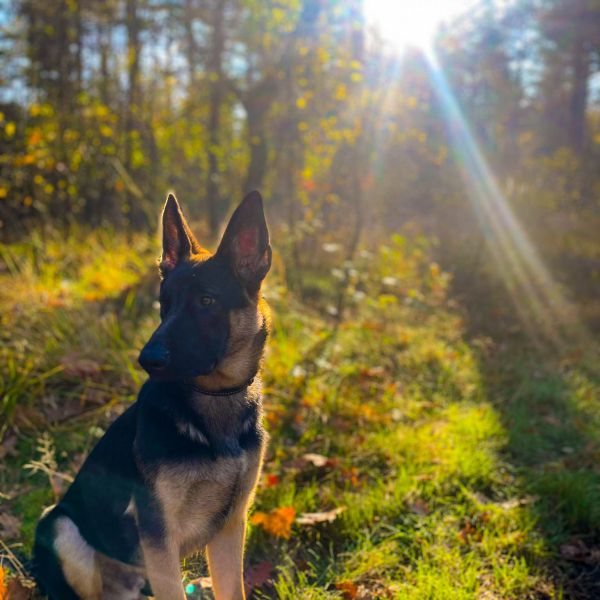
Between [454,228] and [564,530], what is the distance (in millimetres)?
9823

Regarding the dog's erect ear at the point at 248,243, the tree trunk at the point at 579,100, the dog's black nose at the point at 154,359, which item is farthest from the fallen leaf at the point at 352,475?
the tree trunk at the point at 579,100

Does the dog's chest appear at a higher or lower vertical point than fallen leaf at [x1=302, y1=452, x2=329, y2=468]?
higher

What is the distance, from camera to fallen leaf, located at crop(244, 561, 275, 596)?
315cm

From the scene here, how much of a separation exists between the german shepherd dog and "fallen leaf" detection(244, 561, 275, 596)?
49 centimetres

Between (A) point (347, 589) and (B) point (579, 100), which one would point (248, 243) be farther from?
(B) point (579, 100)

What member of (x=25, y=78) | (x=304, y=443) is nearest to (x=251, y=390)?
(x=304, y=443)

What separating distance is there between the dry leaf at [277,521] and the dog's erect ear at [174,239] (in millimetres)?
1617

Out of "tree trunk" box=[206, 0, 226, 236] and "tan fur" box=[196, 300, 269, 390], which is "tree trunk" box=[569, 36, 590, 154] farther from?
"tan fur" box=[196, 300, 269, 390]

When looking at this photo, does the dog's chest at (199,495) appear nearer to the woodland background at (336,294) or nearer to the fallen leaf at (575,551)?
the woodland background at (336,294)

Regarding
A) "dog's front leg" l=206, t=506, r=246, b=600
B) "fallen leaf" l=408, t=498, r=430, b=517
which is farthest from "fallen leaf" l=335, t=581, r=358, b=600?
"fallen leaf" l=408, t=498, r=430, b=517

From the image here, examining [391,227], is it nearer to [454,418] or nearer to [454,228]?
[454,228]

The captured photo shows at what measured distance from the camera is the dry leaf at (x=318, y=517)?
11.6 feet

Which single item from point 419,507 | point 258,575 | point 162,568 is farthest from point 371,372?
point 162,568

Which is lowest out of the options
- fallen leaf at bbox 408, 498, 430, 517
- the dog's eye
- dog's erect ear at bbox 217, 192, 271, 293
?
fallen leaf at bbox 408, 498, 430, 517
